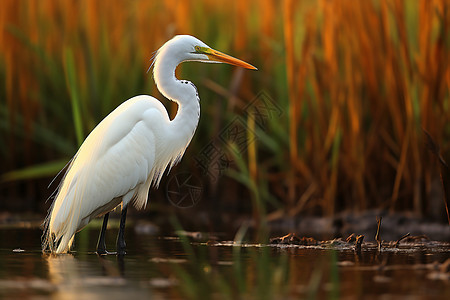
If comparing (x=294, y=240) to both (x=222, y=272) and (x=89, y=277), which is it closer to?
(x=222, y=272)

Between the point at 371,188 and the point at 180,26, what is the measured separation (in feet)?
9.74

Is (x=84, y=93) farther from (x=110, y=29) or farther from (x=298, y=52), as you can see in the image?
(x=298, y=52)

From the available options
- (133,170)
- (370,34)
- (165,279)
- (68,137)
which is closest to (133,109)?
(133,170)

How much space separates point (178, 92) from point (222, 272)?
2.03m

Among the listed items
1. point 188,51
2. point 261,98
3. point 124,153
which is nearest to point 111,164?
point 124,153

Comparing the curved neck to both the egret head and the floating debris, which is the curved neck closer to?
the egret head

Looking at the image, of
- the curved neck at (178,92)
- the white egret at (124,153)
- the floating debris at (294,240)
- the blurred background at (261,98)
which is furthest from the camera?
the blurred background at (261,98)

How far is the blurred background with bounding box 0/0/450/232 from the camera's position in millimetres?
7117

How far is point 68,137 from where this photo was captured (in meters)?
8.98

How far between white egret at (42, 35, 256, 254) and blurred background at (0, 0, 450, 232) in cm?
97

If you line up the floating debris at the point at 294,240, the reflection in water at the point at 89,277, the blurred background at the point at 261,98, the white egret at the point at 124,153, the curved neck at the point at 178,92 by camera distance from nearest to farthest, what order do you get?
the reflection in water at the point at 89,277 → the white egret at the point at 124,153 → the floating debris at the point at 294,240 → the curved neck at the point at 178,92 → the blurred background at the point at 261,98

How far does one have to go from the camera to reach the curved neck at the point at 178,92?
6.07m

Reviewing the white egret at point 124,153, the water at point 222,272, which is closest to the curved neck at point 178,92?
the white egret at point 124,153

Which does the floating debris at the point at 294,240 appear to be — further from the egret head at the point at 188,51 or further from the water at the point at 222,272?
the egret head at the point at 188,51
